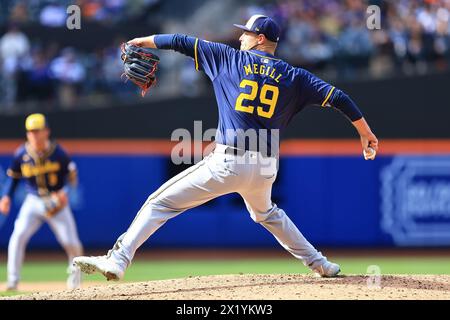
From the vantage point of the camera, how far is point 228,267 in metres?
12.8

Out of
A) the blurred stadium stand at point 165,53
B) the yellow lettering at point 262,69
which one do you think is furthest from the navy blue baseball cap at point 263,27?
the blurred stadium stand at point 165,53

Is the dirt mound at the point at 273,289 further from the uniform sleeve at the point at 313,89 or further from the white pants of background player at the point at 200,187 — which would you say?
the uniform sleeve at the point at 313,89

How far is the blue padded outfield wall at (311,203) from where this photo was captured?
14.6m

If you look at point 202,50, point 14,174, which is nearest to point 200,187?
point 202,50

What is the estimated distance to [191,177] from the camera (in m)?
6.23

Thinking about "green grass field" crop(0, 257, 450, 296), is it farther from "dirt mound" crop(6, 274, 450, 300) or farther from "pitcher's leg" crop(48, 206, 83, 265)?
"dirt mound" crop(6, 274, 450, 300)

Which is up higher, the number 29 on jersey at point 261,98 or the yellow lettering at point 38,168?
the number 29 on jersey at point 261,98

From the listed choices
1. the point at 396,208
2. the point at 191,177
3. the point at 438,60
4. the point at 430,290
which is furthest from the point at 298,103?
the point at 438,60

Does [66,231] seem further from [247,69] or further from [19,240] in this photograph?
[247,69]

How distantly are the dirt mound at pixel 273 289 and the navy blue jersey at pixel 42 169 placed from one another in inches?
144

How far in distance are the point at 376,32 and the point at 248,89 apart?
10.0 m

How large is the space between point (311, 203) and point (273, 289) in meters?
8.74

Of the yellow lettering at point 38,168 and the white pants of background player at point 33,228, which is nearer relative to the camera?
the white pants of background player at point 33,228
